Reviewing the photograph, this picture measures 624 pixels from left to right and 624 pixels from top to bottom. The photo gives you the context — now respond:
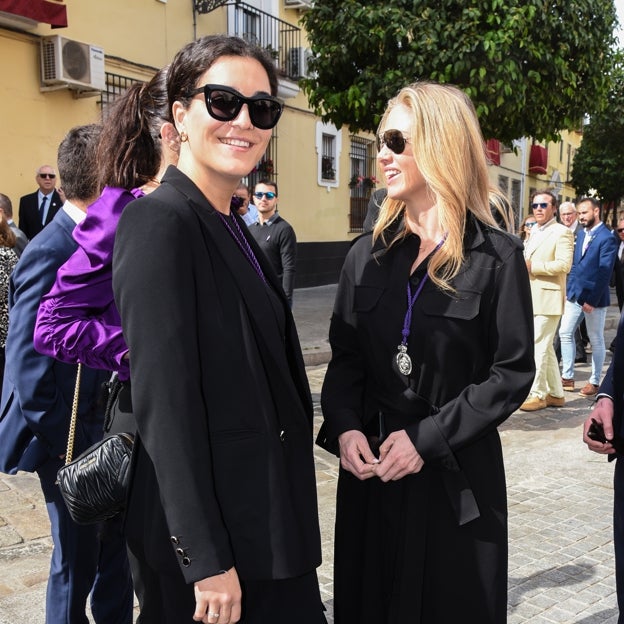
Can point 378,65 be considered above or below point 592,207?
above

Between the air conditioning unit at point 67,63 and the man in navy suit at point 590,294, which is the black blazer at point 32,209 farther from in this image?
the man in navy suit at point 590,294

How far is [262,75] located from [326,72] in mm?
9910

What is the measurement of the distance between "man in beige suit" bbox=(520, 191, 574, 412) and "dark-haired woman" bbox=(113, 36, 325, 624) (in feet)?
18.0

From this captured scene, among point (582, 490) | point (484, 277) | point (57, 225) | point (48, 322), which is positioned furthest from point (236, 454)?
point (582, 490)

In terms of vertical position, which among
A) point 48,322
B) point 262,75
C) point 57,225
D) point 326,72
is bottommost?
point 48,322

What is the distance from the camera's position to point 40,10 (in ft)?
31.7

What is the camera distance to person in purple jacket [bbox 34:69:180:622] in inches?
73.2

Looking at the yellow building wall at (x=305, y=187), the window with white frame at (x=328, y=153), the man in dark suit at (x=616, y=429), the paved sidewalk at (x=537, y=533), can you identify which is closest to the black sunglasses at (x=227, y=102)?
the man in dark suit at (x=616, y=429)

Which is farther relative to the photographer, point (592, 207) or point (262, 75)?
point (592, 207)

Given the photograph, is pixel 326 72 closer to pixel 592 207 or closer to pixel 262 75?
pixel 592 207

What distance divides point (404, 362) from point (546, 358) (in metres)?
5.02

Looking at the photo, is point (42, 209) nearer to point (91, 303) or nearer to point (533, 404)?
point (533, 404)

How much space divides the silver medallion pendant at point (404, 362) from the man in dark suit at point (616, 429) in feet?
2.35

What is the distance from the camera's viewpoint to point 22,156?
10.2 meters
